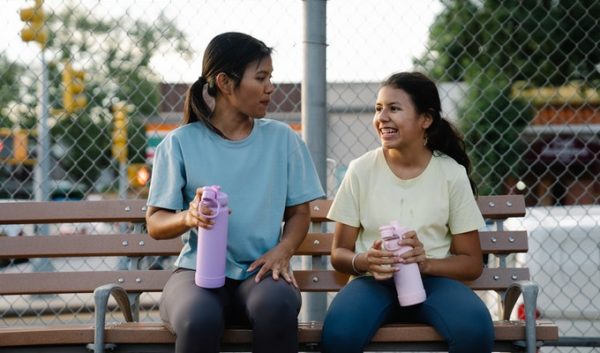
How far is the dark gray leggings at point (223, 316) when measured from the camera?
101 inches

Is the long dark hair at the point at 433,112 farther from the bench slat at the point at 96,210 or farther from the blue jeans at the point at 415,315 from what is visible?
the blue jeans at the point at 415,315

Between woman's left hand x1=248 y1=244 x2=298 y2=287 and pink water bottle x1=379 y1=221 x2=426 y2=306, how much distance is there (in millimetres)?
363

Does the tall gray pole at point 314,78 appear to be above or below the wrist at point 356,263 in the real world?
above

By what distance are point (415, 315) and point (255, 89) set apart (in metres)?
0.93

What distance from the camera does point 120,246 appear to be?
330cm

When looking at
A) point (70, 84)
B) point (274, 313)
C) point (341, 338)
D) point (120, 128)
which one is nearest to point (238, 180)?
point (274, 313)

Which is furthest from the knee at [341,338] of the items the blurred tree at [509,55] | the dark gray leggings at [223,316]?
the blurred tree at [509,55]

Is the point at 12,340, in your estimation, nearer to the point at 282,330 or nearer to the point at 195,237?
the point at 195,237

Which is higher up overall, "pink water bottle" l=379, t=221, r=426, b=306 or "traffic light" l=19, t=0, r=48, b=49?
"traffic light" l=19, t=0, r=48, b=49

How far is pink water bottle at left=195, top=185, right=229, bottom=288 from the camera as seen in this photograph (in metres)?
2.51

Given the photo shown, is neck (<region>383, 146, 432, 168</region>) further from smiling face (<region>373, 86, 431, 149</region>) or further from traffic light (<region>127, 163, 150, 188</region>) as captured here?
traffic light (<region>127, 163, 150, 188</region>)

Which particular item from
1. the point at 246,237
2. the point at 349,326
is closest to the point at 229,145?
the point at 246,237

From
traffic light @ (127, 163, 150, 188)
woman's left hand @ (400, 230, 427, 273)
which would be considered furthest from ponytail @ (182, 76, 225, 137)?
traffic light @ (127, 163, 150, 188)

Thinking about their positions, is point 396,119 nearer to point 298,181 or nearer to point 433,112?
point 433,112
